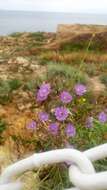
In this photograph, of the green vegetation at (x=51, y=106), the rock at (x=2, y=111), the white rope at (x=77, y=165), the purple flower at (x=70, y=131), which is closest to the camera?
the white rope at (x=77, y=165)

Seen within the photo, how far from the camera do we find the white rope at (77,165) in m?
0.70

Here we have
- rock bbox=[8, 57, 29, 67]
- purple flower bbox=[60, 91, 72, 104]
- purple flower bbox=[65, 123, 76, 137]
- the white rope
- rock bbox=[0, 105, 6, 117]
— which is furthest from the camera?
rock bbox=[8, 57, 29, 67]

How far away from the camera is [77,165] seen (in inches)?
30.2

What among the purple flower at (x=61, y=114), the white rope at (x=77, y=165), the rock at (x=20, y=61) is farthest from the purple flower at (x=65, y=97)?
the rock at (x=20, y=61)

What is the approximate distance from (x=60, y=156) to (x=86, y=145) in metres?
1.15

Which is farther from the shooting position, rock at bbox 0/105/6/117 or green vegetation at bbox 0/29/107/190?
rock at bbox 0/105/6/117

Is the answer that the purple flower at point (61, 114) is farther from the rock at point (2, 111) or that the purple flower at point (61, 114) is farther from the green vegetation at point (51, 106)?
the rock at point (2, 111)

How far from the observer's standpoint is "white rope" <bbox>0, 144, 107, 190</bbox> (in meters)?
0.70

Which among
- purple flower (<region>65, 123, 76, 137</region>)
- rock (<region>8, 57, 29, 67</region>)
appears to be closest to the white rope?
purple flower (<region>65, 123, 76, 137</region>)

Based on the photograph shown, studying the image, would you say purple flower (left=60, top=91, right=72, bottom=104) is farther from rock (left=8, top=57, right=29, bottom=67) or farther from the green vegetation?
rock (left=8, top=57, right=29, bottom=67)

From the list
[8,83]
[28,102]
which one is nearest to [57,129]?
[28,102]

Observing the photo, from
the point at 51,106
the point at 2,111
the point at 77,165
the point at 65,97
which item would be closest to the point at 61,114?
the point at 65,97

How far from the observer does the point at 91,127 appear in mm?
2375

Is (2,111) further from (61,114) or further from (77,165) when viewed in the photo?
(77,165)
